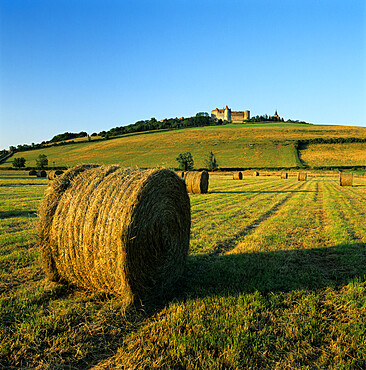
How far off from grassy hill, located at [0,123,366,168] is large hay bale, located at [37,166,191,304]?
170 ft

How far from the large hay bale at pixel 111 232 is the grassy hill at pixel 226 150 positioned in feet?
170

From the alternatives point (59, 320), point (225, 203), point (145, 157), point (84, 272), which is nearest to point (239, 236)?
point (84, 272)

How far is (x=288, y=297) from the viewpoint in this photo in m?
4.51

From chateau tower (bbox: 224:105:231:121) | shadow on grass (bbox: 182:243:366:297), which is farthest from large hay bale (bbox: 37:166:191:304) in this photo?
chateau tower (bbox: 224:105:231:121)

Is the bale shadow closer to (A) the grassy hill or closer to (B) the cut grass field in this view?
(B) the cut grass field

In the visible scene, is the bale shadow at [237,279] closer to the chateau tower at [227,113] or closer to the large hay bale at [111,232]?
the large hay bale at [111,232]

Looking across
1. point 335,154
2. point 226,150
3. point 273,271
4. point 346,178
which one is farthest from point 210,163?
point 273,271

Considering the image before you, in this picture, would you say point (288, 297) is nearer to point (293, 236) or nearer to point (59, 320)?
point (59, 320)

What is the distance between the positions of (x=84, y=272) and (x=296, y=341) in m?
3.13

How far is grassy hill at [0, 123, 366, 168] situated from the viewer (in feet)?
210

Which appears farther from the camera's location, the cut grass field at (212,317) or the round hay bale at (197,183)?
the round hay bale at (197,183)

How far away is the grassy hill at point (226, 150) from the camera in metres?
64.0

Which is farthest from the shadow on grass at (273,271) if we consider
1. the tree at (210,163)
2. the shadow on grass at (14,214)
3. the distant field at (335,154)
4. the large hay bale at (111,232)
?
the distant field at (335,154)

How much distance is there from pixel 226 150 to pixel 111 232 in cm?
7251
